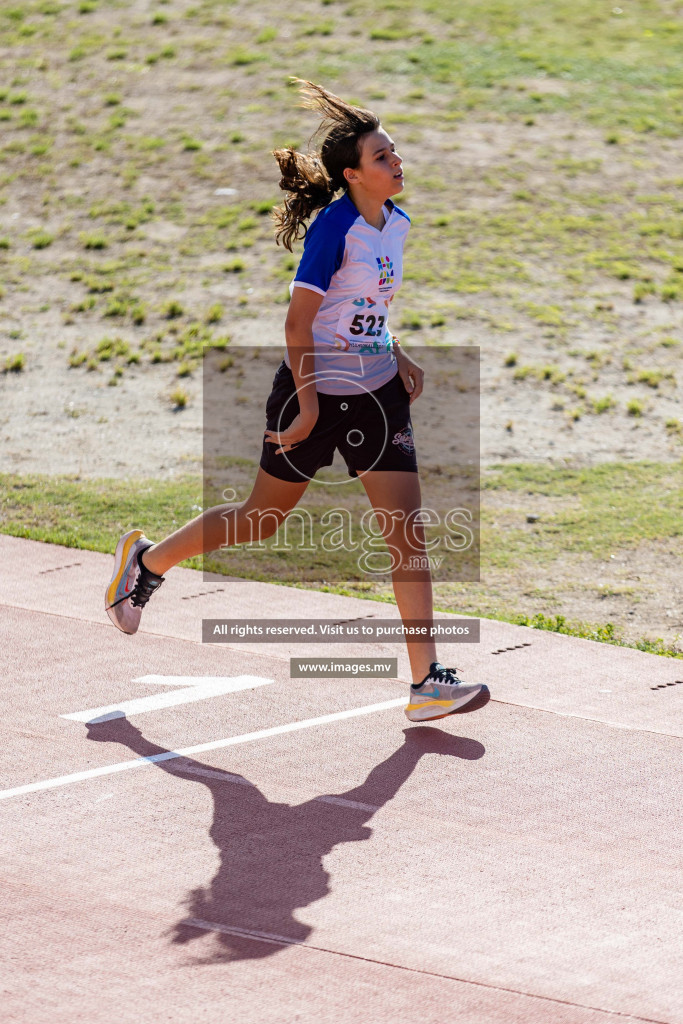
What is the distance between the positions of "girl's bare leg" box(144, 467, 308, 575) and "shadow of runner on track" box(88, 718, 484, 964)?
0.78m

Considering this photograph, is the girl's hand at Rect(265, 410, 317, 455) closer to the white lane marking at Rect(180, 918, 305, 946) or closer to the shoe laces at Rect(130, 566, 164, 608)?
the shoe laces at Rect(130, 566, 164, 608)

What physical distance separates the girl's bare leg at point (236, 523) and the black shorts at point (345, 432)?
0.07 meters

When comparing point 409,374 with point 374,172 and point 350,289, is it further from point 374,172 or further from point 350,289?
point 374,172

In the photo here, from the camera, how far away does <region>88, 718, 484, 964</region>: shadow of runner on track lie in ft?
12.2

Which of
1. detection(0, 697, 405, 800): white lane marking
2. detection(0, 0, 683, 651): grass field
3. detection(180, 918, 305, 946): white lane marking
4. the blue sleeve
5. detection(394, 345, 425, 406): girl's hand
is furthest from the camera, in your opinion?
detection(0, 0, 683, 651): grass field

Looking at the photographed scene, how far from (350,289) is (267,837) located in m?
2.01

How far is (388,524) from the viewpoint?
5246 mm

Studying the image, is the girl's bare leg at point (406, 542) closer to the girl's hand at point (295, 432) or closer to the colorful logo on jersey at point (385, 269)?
the girl's hand at point (295, 432)

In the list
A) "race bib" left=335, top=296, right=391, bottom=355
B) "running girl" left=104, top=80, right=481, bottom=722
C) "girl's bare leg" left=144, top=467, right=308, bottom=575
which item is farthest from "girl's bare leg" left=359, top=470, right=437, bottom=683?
"race bib" left=335, top=296, right=391, bottom=355

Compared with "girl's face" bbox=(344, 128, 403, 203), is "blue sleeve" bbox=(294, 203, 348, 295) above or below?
below

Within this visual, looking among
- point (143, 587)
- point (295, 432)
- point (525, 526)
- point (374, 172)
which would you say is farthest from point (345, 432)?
point (525, 526)

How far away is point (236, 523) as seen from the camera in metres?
5.45

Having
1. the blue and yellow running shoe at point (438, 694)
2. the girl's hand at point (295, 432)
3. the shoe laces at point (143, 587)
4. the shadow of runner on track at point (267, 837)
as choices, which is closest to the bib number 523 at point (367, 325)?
the girl's hand at point (295, 432)

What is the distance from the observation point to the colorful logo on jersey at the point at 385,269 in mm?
5125
